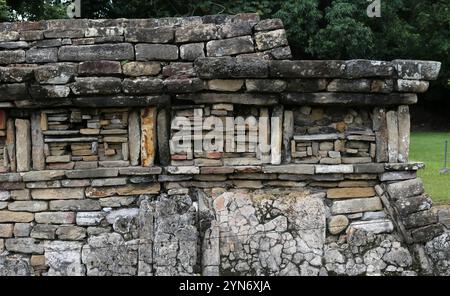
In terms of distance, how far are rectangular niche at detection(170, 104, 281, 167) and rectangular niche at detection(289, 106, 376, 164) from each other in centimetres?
36

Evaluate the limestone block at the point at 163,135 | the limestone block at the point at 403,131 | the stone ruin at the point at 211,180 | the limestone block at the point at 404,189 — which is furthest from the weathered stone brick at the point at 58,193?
the limestone block at the point at 403,131

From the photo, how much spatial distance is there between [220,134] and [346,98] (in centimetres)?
138

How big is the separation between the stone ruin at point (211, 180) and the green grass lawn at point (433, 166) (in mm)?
3056

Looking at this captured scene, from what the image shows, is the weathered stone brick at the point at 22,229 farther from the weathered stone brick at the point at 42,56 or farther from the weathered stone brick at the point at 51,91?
the weathered stone brick at the point at 42,56

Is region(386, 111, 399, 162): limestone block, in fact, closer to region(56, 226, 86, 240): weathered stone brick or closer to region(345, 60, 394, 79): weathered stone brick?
region(345, 60, 394, 79): weathered stone brick

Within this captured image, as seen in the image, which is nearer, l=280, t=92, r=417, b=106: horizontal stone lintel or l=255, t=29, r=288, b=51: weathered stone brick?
l=280, t=92, r=417, b=106: horizontal stone lintel

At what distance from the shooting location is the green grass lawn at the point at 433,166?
8.59m

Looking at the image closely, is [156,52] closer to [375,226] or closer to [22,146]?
[22,146]

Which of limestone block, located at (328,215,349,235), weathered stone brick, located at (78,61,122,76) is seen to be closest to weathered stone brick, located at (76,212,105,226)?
weathered stone brick, located at (78,61,122,76)

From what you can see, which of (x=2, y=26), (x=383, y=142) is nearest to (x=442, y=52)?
(x=383, y=142)

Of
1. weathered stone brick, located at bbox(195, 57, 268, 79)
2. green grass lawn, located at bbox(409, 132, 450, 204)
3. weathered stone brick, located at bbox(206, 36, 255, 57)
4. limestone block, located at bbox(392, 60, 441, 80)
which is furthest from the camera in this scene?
green grass lawn, located at bbox(409, 132, 450, 204)

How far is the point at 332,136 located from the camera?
5395 mm

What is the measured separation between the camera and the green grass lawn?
8.59 meters

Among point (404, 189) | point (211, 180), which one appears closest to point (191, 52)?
point (211, 180)
